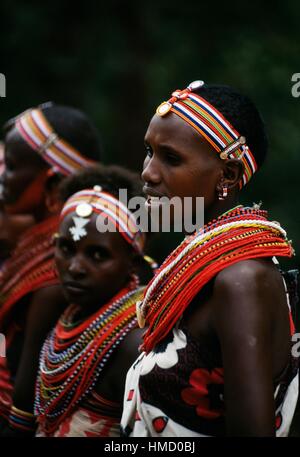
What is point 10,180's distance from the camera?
438 cm

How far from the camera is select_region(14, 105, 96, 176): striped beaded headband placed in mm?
4438

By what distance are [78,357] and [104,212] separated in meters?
0.73

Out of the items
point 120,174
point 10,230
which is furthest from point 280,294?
point 10,230

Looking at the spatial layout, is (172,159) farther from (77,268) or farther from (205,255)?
(77,268)

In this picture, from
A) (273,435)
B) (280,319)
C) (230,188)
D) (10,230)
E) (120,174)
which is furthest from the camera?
(10,230)

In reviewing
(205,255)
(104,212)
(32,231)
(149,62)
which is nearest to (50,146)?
(32,231)

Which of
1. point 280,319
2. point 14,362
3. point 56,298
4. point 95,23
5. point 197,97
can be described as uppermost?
point 95,23

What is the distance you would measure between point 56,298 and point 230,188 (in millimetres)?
1663

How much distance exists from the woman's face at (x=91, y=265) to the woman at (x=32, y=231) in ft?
1.55

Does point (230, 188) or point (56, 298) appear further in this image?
point (56, 298)

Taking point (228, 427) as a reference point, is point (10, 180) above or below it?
above

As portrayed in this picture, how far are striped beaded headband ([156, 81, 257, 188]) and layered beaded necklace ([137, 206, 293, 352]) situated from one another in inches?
7.6

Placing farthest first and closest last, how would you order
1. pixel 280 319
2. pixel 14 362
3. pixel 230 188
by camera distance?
1. pixel 14 362
2. pixel 230 188
3. pixel 280 319

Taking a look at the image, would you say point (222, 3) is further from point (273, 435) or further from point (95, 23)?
point (273, 435)
